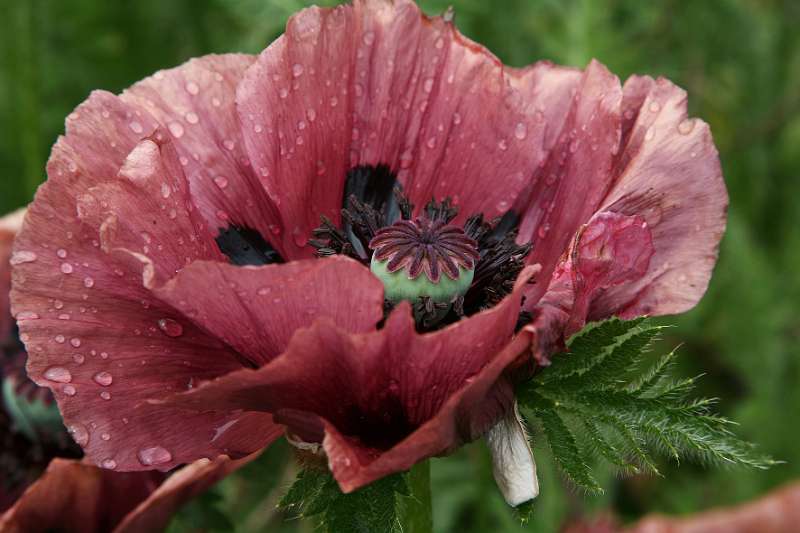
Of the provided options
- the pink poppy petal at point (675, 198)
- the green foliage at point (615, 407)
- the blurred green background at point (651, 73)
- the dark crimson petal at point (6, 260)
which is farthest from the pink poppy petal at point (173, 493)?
the blurred green background at point (651, 73)

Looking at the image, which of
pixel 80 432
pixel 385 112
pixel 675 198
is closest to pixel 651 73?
pixel 385 112

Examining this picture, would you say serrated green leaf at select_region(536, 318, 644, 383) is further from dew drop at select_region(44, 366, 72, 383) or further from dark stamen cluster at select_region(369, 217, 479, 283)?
dew drop at select_region(44, 366, 72, 383)

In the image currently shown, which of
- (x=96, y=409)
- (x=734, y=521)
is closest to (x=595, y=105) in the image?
(x=96, y=409)

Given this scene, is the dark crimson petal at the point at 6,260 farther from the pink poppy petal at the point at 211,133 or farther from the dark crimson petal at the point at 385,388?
the dark crimson petal at the point at 385,388

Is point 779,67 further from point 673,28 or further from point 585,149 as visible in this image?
point 585,149

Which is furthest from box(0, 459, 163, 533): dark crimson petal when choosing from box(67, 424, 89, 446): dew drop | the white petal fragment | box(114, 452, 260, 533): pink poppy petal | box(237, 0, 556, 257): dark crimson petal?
the white petal fragment

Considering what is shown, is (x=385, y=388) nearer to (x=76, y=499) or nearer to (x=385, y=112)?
(x=385, y=112)
